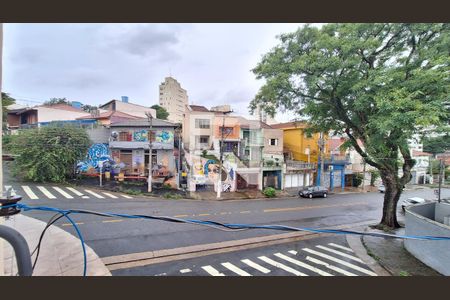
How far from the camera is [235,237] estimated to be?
37.6ft

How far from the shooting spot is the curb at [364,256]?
8867 millimetres

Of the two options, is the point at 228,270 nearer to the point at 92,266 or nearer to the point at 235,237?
the point at 235,237

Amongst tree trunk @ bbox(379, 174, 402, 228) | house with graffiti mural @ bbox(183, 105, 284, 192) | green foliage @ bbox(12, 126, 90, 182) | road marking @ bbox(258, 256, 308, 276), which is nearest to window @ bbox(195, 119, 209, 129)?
house with graffiti mural @ bbox(183, 105, 284, 192)

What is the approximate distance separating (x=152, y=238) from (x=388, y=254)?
36.0ft

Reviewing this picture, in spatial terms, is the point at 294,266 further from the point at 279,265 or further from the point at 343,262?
the point at 343,262

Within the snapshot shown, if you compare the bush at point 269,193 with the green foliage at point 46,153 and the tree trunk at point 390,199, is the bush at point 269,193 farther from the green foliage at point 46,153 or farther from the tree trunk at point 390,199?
the green foliage at point 46,153

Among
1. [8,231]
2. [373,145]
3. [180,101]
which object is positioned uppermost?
[180,101]

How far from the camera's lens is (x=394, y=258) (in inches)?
401

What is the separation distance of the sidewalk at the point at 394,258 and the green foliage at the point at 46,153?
26016mm

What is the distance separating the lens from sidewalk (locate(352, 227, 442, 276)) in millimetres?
8914

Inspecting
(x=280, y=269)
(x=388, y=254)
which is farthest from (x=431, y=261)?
(x=280, y=269)

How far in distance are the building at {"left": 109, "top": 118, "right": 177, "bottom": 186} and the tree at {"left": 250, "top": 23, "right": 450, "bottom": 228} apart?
51.3ft

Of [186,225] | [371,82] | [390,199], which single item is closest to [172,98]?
[186,225]

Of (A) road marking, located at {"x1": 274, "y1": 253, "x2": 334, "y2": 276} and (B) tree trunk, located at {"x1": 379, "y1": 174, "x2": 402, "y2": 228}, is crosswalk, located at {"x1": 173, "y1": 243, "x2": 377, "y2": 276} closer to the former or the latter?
(A) road marking, located at {"x1": 274, "y1": 253, "x2": 334, "y2": 276}
